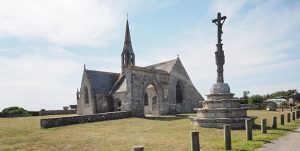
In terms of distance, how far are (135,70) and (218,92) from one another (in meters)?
13.2

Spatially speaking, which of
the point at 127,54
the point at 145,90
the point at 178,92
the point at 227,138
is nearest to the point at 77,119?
the point at 145,90

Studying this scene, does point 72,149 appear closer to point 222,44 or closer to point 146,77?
point 222,44

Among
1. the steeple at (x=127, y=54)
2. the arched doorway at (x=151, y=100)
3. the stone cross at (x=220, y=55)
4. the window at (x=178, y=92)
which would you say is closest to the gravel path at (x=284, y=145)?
the stone cross at (x=220, y=55)

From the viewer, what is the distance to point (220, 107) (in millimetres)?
16578

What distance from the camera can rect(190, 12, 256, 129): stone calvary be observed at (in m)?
15.4

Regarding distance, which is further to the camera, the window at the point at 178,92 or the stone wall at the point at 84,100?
the window at the point at 178,92

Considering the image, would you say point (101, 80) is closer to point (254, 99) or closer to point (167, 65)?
point (167, 65)

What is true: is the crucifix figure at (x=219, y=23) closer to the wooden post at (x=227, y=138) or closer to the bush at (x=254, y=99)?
the wooden post at (x=227, y=138)

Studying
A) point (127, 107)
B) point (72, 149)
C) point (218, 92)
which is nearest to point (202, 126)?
point (218, 92)

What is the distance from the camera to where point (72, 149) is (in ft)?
31.6

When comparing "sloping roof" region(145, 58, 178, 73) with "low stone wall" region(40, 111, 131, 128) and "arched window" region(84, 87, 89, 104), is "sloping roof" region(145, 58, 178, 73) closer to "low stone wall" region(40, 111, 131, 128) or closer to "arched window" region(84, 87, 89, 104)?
"arched window" region(84, 87, 89, 104)

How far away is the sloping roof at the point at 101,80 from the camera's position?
112 feet

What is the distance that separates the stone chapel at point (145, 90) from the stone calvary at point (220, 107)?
12.6m

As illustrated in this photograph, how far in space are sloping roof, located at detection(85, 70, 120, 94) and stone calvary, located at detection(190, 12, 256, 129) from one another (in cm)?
1958
